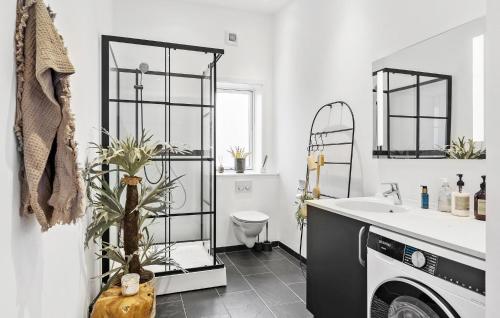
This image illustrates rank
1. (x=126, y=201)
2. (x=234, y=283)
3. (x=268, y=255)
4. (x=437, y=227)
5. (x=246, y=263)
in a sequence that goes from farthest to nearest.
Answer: (x=268, y=255) → (x=246, y=263) → (x=234, y=283) → (x=126, y=201) → (x=437, y=227)

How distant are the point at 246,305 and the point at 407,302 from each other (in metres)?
1.45

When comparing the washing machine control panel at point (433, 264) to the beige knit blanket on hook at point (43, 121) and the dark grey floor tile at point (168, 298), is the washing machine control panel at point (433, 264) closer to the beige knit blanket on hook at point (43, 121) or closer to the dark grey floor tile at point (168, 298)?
the beige knit blanket on hook at point (43, 121)

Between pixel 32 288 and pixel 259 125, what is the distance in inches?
130

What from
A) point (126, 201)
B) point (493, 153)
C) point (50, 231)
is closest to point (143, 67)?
point (126, 201)

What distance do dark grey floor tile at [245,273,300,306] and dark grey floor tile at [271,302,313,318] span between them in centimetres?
6

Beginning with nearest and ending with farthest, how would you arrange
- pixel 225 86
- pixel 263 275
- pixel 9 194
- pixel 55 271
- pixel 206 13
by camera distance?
pixel 9 194, pixel 55 271, pixel 263 275, pixel 206 13, pixel 225 86

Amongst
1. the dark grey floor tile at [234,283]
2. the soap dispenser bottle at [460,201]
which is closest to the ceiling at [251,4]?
the soap dispenser bottle at [460,201]

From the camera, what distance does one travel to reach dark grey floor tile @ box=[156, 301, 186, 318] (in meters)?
2.28

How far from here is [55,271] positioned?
4.26 feet

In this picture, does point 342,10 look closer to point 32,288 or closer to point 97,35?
point 97,35

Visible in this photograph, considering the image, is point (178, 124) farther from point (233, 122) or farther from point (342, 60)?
point (342, 60)

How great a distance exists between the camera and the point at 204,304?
2436 millimetres

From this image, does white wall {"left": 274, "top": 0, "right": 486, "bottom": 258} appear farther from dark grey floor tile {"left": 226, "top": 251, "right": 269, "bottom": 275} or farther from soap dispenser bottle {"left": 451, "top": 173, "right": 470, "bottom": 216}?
dark grey floor tile {"left": 226, "top": 251, "right": 269, "bottom": 275}

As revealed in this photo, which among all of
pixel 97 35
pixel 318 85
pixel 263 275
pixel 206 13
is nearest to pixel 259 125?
pixel 318 85
